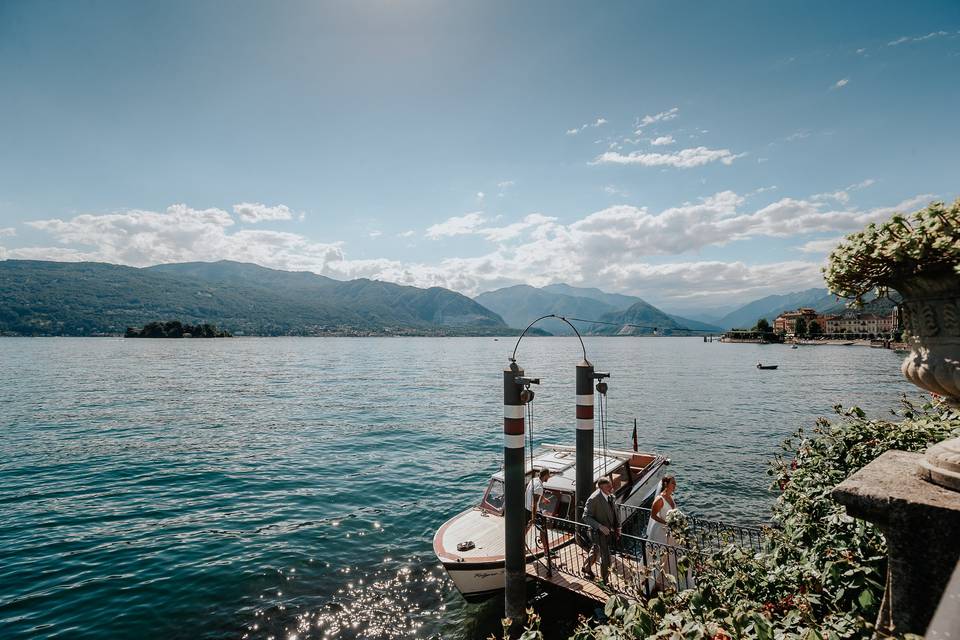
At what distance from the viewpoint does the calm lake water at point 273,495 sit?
1223 centimetres

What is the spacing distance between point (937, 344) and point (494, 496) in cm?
1243

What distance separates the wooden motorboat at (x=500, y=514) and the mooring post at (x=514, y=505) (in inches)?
31.8

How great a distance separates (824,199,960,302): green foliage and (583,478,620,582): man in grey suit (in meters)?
8.19

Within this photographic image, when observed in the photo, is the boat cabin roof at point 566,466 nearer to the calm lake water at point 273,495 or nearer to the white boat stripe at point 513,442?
the white boat stripe at point 513,442

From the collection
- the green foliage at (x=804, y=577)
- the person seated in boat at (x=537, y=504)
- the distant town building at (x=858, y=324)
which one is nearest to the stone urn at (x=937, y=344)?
the green foliage at (x=804, y=577)

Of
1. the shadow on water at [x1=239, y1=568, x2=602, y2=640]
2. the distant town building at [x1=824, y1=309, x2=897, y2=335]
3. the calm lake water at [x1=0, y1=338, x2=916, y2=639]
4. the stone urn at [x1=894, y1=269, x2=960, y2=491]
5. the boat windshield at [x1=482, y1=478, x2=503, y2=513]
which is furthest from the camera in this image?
the distant town building at [x1=824, y1=309, x2=897, y2=335]

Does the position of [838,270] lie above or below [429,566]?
above

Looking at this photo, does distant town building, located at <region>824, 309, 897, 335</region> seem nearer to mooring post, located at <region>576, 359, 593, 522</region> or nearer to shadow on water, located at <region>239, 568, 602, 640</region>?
mooring post, located at <region>576, 359, 593, 522</region>

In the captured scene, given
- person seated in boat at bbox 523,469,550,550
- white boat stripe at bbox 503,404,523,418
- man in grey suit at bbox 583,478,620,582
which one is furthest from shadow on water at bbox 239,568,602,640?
white boat stripe at bbox 503,404,523,418

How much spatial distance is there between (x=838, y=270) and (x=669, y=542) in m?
8.49

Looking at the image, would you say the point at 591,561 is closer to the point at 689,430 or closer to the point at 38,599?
the point at 38,599

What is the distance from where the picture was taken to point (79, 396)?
151ft

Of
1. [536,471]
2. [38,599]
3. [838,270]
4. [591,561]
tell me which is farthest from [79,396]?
[838,270]

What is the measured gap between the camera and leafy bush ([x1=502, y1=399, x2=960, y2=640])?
3.99m
